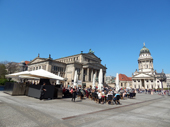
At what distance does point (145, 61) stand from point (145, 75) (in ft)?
52.1

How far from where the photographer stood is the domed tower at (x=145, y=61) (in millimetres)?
93262

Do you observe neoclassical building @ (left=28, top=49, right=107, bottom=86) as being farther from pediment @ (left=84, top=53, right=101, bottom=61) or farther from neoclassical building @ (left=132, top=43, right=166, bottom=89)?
neoclassical building @ (left=132, top=43, right=166, bottom=89)

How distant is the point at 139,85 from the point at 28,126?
3854 inches

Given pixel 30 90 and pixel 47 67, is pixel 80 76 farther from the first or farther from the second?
pixel 30 90

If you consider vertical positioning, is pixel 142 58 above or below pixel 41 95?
above

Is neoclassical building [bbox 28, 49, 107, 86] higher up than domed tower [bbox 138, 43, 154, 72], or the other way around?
domed tower [bbox 138, 43, 154, 72]

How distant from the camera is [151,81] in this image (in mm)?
84500

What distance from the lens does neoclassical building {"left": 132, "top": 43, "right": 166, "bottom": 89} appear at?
275ft

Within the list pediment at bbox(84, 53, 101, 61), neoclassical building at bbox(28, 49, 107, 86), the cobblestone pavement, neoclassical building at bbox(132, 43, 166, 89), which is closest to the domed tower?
neoclassical building at bbox(132, 43, 166, 89)

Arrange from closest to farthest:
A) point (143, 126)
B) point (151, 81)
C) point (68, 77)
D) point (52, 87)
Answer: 1. point (143, 126)
2. point (52, 87)
3. point (68, 77)
4. point (151, 81)

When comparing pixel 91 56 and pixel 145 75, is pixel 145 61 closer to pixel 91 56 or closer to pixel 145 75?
pixel 145 75

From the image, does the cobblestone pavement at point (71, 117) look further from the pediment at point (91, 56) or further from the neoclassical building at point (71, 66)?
the pediment at point (91, 56)

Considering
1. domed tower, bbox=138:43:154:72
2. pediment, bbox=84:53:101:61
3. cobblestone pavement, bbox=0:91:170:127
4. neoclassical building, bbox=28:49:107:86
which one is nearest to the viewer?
cobblestone pavement, bbox=0:91:170:127

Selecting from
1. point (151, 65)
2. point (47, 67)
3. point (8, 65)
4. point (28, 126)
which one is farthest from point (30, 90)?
point (151, 65)
